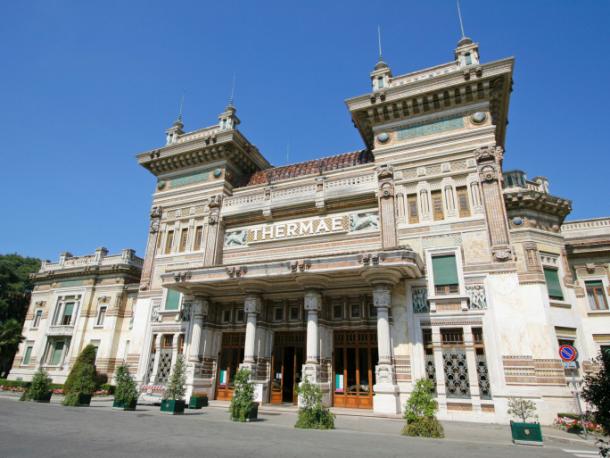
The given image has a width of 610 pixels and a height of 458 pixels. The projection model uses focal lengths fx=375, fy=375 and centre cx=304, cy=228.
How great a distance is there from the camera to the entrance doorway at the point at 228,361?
22.6 metres

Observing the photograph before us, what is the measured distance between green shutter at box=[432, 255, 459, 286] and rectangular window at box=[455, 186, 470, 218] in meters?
2.52

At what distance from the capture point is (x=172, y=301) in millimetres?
25359

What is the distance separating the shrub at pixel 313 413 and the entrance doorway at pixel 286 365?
8641 mm

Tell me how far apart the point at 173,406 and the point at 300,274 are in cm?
826

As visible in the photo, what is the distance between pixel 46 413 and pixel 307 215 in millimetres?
15965

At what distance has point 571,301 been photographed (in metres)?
20.2

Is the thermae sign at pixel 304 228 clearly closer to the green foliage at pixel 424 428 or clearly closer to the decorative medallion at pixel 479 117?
the decorative medallion at pixel 479 117

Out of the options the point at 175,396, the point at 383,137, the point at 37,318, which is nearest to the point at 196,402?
the point at 175,396

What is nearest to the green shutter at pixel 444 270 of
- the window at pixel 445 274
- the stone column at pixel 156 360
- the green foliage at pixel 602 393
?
Answer: the window at pixel 445 274

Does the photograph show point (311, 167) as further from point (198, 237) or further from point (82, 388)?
point (82, 388)

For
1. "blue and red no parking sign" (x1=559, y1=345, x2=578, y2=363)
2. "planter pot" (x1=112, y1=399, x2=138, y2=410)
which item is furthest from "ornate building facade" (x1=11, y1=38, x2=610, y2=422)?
"planter pot" (x1=112, y1=399, x2=138, y2=410)

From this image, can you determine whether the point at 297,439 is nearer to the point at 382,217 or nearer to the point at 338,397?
the point at 338,397

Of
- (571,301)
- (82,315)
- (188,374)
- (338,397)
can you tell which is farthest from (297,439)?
(82,315)

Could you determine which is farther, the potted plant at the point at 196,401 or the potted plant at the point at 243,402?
the potted plant at the point at 196,401
